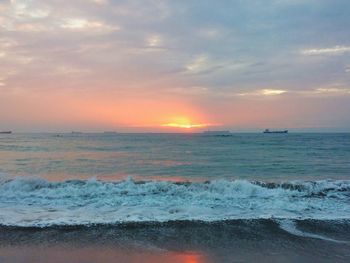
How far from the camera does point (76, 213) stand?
11.1m

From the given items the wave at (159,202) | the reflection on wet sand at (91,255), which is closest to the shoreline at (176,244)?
the reflection on wet sand at (91,255)

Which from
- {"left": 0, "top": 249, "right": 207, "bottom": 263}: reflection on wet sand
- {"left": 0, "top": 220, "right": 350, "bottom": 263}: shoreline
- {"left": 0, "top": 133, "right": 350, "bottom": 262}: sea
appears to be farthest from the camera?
{"left": 0, "top": 133, "right": 350, "bottom": 262}: sea

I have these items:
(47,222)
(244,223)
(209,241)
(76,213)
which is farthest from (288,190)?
(47,222)

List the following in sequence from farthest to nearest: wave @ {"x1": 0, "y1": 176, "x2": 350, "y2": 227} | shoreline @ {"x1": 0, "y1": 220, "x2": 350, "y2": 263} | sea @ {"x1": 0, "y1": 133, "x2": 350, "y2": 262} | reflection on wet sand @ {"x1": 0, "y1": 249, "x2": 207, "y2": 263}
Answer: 1. wave @ {"x1": 0, "y1": 176, "x2": 350, "y2": 227}
2. sea @ {"x1": 0, "y1": 133, "x2": 350, "y2": 262}
3. shoreline @ {"x1": 0, "y1": 220, "x2": 350, "y2": 263}
4. reflection on wet sand @ {"x1": 0, "y1": 249, "x2": 207, "y2": 263}

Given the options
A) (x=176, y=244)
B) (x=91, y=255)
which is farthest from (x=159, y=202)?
(x=91, y=255)

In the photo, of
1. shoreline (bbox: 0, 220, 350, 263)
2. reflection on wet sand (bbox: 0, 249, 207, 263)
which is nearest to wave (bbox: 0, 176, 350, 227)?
shoreline (bbox: 0, 220, 350, 263)

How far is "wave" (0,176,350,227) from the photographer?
34.5 ft

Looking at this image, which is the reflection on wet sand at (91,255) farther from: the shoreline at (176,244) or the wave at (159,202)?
the wave at (159,202)

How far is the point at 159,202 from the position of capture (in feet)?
42.0

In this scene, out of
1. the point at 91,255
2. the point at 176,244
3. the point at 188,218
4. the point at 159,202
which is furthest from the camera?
the point at 159,202

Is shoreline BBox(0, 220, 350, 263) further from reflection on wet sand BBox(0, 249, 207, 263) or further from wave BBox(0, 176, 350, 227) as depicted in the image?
wave BBox(0, 176, 350, 227)

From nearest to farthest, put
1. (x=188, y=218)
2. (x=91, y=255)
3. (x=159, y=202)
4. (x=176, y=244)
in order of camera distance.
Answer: (x=91, y=255) → (x=176, y=244) → (x=188, y=218) → (x=159, y=202)

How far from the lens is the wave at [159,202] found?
10508 mm

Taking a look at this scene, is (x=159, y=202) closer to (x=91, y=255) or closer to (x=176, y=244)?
(x=176, y=244)
